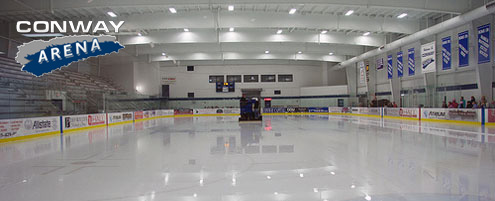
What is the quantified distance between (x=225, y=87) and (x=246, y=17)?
69.0 feet

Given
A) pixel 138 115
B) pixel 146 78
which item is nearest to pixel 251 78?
pixel 146 78

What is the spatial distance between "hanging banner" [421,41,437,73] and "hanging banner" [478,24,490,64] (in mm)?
2320

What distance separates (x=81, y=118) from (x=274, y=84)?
26.7m

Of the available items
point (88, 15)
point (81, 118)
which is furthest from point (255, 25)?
point (81, 118)

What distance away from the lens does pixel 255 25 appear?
18.6m

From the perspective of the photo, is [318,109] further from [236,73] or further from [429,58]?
[429,58]

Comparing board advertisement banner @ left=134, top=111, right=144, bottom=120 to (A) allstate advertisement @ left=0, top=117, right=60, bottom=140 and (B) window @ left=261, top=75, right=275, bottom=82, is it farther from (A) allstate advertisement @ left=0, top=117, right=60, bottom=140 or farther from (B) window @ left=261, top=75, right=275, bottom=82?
(B) window @ left=261, top=75, right=275, bottom=82

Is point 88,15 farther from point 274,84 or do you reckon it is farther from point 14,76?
point 274,84

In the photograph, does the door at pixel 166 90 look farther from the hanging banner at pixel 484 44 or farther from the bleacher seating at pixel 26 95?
the hanging banner at pixel 484 44

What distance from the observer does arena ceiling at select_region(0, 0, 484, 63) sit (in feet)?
49.1

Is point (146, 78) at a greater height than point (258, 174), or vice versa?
point (146, 78)

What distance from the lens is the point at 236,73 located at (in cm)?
3944

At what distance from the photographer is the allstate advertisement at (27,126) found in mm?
11638

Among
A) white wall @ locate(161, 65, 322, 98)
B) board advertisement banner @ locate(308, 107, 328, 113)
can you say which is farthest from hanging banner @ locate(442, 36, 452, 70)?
white wall @ locate(161, 65, 322, 98)
